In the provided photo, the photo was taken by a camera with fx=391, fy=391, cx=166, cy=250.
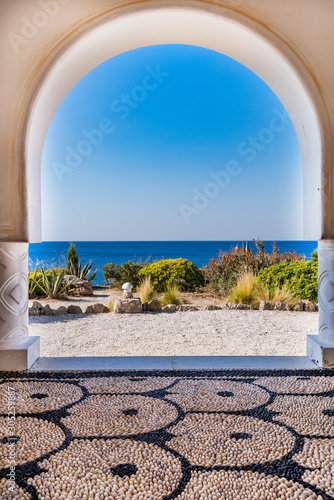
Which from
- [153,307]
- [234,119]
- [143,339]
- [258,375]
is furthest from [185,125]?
[258,375]

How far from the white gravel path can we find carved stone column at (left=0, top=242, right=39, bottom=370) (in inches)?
70.4

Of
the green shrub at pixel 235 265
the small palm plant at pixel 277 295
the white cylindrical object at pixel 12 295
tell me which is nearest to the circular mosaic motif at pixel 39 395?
the white cylindrical object at pixel 12 295

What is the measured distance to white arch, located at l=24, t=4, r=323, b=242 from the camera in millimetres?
2557

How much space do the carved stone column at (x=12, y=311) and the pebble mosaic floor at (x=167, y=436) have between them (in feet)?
0.52

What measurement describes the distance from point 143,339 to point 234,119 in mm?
23290

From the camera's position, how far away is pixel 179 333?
17.2 ft

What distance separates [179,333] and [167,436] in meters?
3.59

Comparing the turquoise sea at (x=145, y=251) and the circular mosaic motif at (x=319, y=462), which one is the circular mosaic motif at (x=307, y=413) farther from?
the turquoise sea at (x=145, y=251)

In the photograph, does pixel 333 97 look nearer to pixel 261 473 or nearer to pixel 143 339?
pixel 261 473

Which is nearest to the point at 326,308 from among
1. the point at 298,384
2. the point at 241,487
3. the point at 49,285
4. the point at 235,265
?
the point at 298,384

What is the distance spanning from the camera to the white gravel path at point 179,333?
176 inches

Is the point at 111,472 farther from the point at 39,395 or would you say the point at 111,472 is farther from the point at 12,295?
the point at 12,295

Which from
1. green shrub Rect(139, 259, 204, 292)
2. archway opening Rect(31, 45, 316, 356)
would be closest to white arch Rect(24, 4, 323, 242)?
green shrub Rect(139, 259, 204, 292)

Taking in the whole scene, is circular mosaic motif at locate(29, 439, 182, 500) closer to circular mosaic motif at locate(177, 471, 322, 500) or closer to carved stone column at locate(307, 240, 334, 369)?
circular mosaic motif at locate(177, 471, 322, 500)
